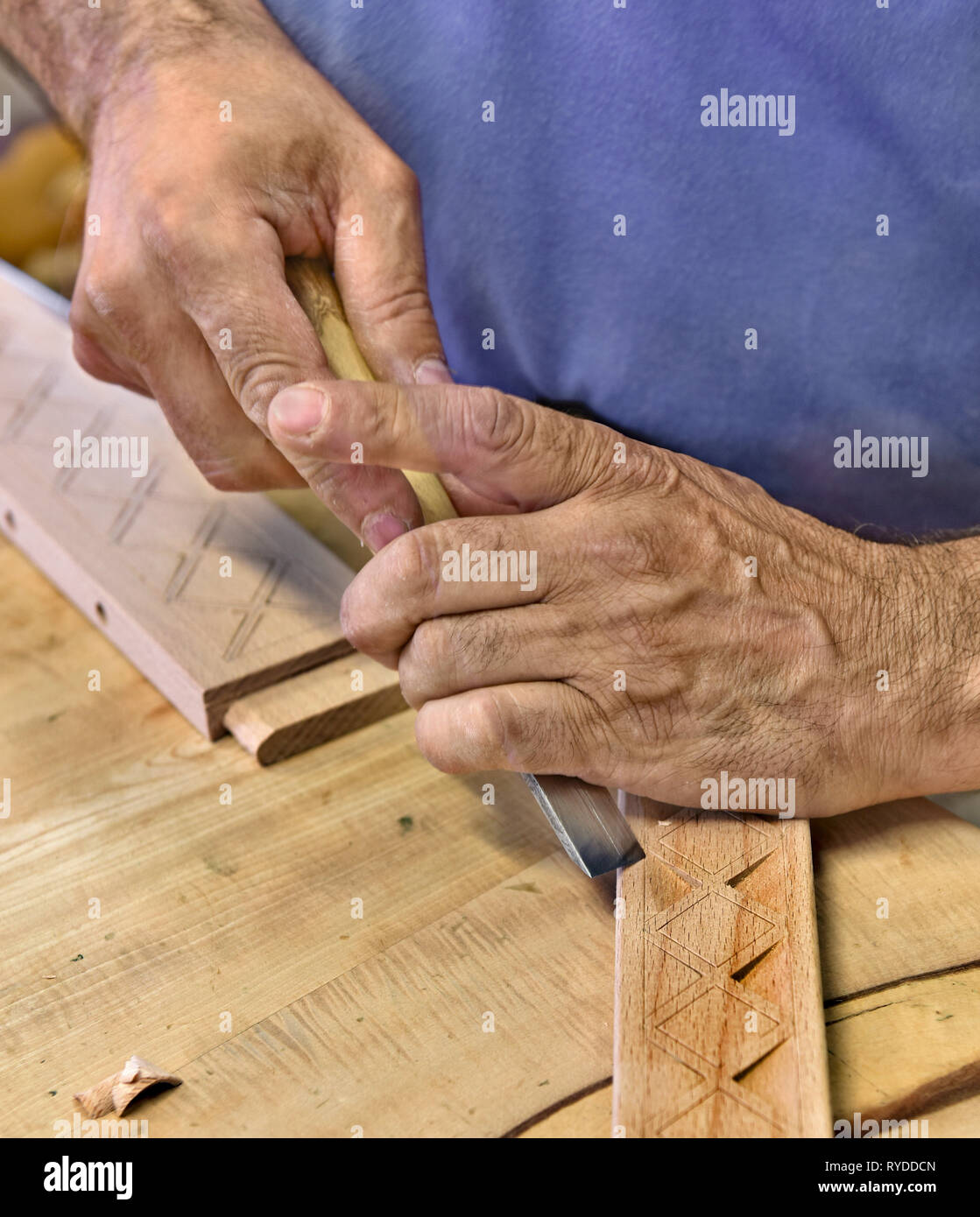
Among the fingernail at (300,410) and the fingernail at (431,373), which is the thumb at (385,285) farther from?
the fingernail at (300,410)

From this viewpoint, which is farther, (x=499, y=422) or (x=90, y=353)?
(x=90, y=353)

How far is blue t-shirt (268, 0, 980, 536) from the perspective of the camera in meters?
0.94

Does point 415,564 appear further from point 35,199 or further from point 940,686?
point 35,199

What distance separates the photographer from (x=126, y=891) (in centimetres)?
84

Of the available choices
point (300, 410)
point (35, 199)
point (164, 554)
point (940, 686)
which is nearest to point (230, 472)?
point (164, 554)

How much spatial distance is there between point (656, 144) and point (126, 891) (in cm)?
82

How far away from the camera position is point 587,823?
827mm

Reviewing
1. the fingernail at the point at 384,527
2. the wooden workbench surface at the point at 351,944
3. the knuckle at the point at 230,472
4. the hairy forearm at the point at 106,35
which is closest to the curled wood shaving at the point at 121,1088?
the wooden workbench surface at the point at 351,944

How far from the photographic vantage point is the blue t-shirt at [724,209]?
0.94 metres

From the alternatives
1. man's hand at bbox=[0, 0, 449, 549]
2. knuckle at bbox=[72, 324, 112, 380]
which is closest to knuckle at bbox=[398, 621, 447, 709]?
man's hand at bbox=[0, 0, 449, 549]

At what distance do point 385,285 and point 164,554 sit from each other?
39 centimetres

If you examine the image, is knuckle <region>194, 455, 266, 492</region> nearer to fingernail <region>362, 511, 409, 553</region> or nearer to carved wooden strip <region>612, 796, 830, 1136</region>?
fingernail <region>362, 511, 409, 553</region>

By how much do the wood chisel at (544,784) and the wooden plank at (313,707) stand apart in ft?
0.62
